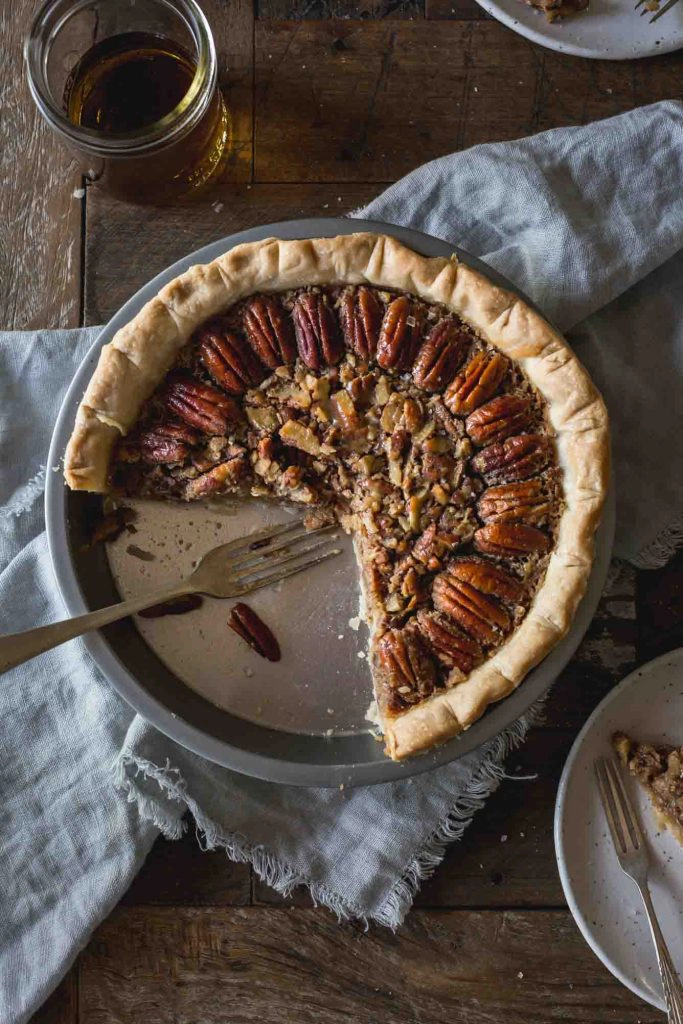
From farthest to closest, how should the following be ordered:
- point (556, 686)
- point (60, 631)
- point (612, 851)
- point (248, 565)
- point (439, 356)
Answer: point (556, 686)
point (612, 851)
point (248, 565)
point (439, 356)
point (60, 631)

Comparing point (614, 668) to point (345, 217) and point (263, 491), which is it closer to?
point (263, 491)

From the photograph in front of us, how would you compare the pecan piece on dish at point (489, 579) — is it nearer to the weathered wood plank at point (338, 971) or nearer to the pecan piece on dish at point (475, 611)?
the pecan piece on dish at point (475, 611)

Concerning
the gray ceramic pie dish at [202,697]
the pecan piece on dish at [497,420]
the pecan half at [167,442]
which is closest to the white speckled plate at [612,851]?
the gray ceramic pie dish at [202,697]

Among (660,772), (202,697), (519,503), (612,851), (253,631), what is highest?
(519,503)

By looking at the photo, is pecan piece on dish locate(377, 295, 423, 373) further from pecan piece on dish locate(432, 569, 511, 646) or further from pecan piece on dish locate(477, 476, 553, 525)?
pecan piece on dish locate(432, 569, 511, 646)

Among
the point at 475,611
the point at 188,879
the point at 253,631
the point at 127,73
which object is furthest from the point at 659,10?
the point at 188,879

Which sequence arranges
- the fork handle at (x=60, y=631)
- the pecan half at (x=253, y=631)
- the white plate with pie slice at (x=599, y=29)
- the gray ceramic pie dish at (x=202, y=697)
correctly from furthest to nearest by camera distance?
the white plate with pie slice at (x=599, y=29)
the pecan half at (x=253, y=631)
the gray ceramic pie dish at (x=202, y=697)
the fork handle at (x=60, y=631)

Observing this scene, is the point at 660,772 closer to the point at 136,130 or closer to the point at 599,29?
the point at 599,29
